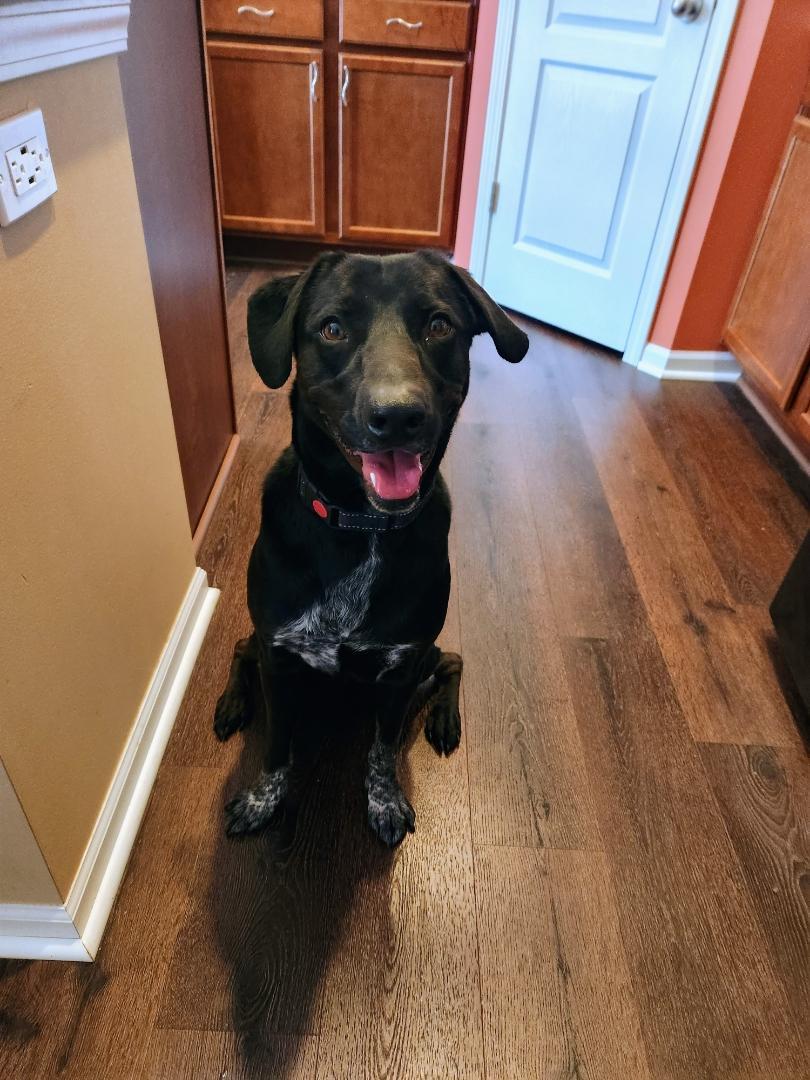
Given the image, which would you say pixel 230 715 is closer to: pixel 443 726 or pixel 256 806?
pixel 256 806

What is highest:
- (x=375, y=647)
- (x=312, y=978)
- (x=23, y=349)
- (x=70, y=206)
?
(x=70, y=206)

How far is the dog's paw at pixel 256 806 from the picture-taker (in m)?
1.38

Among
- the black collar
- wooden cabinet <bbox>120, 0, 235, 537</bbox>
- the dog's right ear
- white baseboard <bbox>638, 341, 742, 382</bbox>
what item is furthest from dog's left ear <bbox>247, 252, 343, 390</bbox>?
white baseboard <bbox>638, 341, 742, 382</bbox>

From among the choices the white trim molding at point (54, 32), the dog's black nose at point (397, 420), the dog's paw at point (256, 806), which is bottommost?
the dog's paw at point (256, 806)

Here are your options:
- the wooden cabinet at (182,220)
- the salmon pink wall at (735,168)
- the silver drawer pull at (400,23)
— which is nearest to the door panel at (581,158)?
the salmon pink wall at (735,168)

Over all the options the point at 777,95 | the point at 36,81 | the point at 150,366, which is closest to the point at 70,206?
the point at 36,81

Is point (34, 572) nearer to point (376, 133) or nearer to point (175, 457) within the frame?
point (175, 457)

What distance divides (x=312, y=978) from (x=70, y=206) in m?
1.22

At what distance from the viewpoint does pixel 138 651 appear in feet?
4.64

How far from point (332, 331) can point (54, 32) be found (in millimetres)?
474

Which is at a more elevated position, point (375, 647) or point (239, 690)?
point (375, 647)

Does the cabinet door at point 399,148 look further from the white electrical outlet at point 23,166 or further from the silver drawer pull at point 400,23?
the white electrical outlet at point 23,166

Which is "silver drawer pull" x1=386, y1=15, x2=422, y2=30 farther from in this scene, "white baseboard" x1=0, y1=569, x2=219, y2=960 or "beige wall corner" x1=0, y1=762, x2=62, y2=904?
"beige wall corner" x1=0, y1=762, x2=62, y2=904

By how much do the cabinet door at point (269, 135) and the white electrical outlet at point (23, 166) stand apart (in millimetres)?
2874
